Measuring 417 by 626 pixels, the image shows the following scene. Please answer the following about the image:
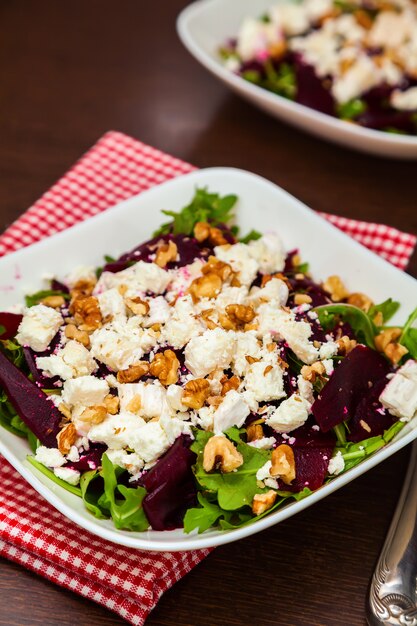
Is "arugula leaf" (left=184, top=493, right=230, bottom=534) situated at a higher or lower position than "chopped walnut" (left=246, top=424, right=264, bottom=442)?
lower

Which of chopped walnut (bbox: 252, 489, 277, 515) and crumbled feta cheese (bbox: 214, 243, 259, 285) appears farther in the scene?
crumbled feta cheese (bbox: 214, 243, 259, 285)

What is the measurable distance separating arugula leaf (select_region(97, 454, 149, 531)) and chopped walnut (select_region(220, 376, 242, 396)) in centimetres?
23

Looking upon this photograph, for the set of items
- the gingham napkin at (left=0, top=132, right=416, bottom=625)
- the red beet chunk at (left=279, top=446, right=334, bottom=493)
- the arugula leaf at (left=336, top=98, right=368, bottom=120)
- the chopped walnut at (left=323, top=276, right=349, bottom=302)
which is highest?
the arugula leaf at (left=336, top=98, right=368, bottom=120)

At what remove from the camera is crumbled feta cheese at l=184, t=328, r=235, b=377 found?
1.50 m

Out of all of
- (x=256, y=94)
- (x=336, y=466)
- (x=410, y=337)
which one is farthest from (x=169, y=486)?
(x=256, y=94)

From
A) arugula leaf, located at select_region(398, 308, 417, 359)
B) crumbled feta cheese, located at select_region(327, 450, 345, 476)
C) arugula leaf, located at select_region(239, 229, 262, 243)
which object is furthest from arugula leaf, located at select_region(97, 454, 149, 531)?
arugula leaf, located at select_region(239, 229, 262, 243)

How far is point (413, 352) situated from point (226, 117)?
123 cm

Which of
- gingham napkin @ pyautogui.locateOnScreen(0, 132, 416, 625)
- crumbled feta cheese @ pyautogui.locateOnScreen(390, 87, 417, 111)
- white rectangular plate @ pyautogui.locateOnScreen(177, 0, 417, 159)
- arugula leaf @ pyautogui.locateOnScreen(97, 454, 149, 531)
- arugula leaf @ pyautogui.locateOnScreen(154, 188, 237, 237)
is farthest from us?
crumbled feta cheese @ pyautogui.locateOnScreen(390, 87, 417, 111)

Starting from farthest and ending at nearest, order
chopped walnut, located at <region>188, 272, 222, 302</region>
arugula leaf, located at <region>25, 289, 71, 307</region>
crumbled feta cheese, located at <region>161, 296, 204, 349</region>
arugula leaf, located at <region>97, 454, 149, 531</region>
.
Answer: arugula leaf, located at <region>25, 289, 71, 307</region>
chopped walnut, located at <region>188, 272, 222, 302</region>
crumbled feta cheese, located at <region>161, 296, 204, 349</region>
arugula leaf, located at <region>97, 454, 149, 531</region>

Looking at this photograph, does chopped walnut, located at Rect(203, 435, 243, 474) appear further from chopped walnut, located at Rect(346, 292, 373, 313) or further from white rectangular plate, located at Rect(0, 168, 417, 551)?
chopped walnut, located at Rect(346, 292, 373, 313)

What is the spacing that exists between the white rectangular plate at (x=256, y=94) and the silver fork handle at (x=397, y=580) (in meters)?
1.07

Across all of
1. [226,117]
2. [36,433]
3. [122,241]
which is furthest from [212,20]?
[36,433]

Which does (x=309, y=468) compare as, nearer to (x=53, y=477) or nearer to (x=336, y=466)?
(x=336, y=466)

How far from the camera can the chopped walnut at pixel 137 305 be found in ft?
5.33
